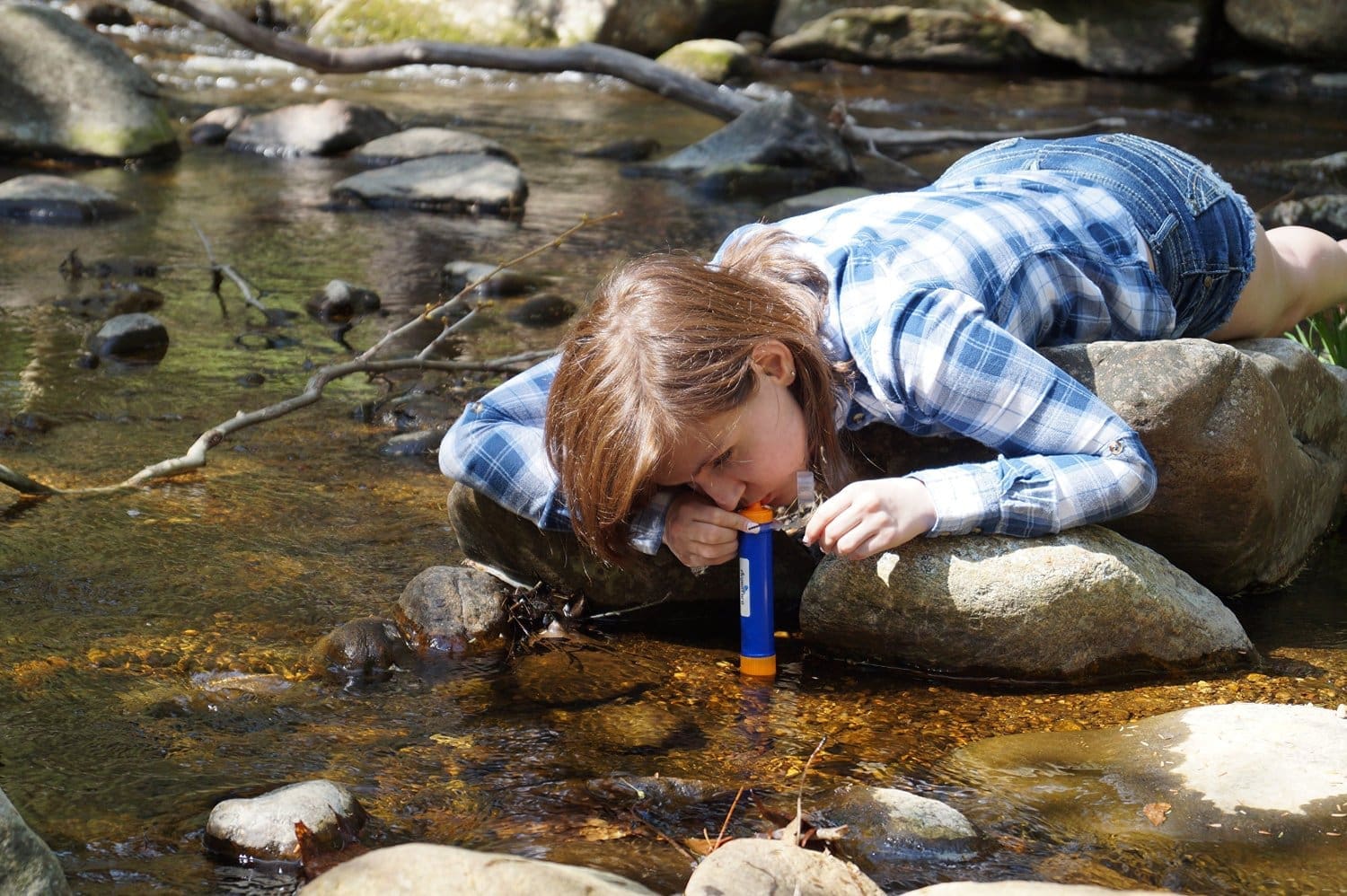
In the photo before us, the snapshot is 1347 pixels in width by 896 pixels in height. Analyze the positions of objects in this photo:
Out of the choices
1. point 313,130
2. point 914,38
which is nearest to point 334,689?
point 313,130

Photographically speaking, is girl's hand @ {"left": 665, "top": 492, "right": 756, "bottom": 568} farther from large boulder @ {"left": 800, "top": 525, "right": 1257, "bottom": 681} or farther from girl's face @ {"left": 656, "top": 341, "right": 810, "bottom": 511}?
large boulder @ {"left": 800, "top": 525, "right": 1257, "bottom": 681}

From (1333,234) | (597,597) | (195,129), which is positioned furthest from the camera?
(195,129)

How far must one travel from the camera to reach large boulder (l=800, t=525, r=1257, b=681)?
306 centimetres

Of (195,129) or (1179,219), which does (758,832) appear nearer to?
(1179,219)

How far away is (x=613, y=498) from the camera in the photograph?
290cm

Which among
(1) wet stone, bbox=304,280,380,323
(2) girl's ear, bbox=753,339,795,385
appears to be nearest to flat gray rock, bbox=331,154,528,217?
(1) wet stone, bbox=304,280,380,323

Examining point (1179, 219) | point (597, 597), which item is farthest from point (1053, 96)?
point (597, 597)

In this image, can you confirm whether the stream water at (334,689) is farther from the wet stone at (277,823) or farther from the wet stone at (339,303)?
the wet stone at (339,303)

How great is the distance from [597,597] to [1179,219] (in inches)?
70.2

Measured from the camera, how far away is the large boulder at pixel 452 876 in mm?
2039

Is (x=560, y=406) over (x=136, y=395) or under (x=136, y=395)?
over

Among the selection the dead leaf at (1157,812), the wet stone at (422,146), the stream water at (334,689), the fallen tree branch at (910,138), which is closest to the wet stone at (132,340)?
the stream water at (334,689)

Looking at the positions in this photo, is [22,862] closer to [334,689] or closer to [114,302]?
[334,689]

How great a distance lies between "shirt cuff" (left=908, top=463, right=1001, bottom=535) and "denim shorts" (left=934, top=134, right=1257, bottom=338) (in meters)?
1.08
